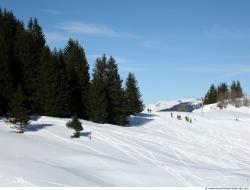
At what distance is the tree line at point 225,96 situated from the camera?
444 feet

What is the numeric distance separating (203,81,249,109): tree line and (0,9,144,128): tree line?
78.9 m

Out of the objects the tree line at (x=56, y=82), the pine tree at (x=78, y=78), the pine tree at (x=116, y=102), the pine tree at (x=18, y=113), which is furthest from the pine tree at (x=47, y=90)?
the pine tree at (x=18, y=113)

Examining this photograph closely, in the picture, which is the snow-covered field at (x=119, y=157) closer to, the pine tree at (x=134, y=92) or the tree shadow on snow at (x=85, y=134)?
the tree shadow on snow at (x=85, y=134)

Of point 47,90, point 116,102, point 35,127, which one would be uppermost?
point 47,90

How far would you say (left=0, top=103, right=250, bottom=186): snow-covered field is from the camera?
21.2 m

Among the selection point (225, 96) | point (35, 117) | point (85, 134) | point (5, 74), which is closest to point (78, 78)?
point (35, 117)

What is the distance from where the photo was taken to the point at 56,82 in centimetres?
4466

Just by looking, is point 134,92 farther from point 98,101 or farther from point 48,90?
point 48,90

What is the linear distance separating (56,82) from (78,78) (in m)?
6.78

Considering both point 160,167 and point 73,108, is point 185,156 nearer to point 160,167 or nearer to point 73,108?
point 160,167

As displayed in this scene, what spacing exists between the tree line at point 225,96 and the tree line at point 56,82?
3105 inches

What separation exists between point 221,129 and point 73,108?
990 inches

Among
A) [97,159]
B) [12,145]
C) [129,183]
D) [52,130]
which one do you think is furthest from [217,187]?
[52,130]

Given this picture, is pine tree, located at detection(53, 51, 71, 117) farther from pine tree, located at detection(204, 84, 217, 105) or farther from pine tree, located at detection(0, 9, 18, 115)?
pine tree, located at detection(204, 84, 217, 105)
